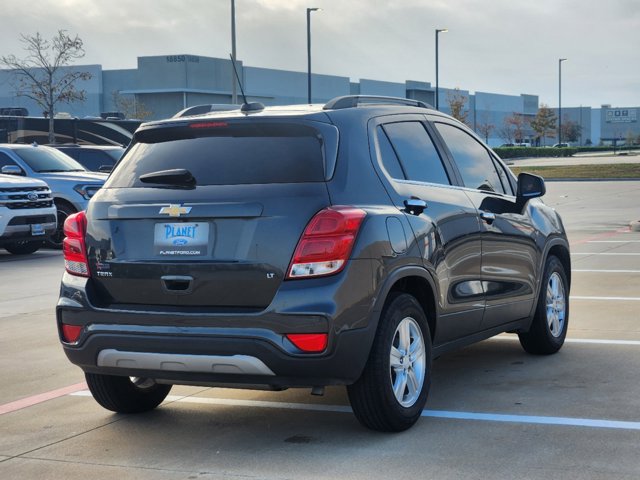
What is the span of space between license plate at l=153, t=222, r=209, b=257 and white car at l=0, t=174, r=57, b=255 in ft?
40.0

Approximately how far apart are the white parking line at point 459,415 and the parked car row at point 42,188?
35.9ft

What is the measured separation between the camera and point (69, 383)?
290 inches

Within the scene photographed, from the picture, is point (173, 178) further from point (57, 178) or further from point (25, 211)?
point (57, 178)

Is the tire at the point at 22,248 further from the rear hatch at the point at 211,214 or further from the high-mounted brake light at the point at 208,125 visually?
the high-mounted brake light at the point at 208,125

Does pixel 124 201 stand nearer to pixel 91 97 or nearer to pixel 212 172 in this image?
pixel 212 172

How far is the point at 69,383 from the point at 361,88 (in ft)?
287

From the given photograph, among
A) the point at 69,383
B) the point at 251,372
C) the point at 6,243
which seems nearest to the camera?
the point at 251,372

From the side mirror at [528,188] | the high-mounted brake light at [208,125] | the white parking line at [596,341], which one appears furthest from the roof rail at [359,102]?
the white parking line at [596,341]

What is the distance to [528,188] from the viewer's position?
7.61 metres

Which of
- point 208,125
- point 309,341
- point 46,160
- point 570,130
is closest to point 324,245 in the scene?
point 309,341

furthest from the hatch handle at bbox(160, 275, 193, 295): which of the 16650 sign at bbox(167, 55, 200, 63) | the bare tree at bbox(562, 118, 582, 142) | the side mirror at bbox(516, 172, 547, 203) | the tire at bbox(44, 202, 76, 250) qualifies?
the bare tree at bbox(562, 118, 582, 142)

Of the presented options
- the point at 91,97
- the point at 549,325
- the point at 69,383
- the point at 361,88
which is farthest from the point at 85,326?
the point at 361,88

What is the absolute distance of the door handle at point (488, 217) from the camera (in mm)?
6984

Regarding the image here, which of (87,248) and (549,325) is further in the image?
(549,325)
